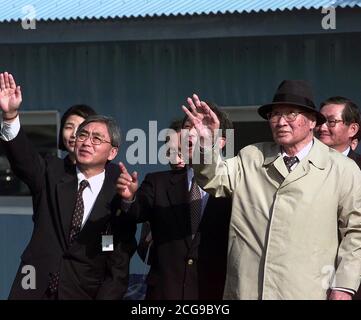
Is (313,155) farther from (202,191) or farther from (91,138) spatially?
(91,138)

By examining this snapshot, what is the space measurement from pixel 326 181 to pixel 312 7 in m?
2.46

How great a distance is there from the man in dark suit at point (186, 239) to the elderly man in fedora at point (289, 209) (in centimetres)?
19

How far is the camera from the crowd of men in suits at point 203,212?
13.5 feet

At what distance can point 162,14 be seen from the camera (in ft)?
21.7

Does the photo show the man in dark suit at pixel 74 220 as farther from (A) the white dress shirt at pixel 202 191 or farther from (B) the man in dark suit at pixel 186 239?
(A) the white dress shirt at pixel 202 191

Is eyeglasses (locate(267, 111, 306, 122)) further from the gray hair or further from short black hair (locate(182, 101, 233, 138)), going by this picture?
the gray hair

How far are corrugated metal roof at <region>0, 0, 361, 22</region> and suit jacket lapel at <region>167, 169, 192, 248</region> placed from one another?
87.1 inches

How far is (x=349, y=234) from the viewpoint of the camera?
4.19m

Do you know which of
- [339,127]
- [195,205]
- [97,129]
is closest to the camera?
[195,205]

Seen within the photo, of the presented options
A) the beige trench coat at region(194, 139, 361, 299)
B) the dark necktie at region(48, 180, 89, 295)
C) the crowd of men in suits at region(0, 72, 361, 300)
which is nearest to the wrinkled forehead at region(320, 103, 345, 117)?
the crowd of men in suits at region(0, 72, 361, 300)

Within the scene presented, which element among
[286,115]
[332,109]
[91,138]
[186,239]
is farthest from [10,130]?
[332,109]

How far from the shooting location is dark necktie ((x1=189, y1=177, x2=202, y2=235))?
4.51 m

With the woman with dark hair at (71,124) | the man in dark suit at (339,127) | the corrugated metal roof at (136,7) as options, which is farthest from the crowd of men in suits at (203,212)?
the corrugated metal roof at (136,7)

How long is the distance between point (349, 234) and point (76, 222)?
4.61ft
